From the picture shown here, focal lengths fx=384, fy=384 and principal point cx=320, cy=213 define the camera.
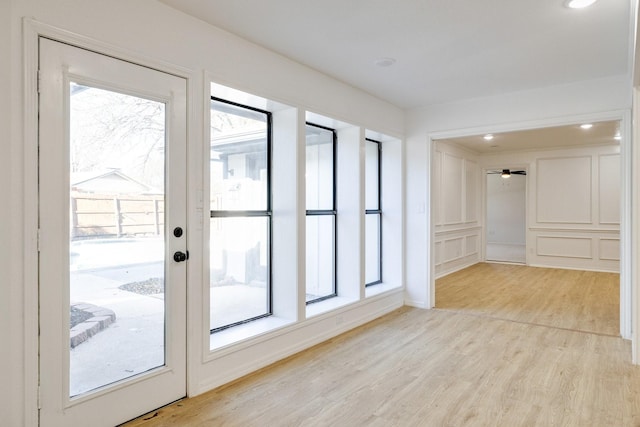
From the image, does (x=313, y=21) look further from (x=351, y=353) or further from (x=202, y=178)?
(x=351, y=353)

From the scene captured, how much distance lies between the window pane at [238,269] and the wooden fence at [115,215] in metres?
0.66

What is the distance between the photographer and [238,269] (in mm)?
3170

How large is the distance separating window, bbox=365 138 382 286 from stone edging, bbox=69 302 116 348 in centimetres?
313

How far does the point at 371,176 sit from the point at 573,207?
16.7ft

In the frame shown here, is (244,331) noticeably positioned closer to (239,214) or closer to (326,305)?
(239,214)

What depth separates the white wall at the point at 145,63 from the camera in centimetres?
175

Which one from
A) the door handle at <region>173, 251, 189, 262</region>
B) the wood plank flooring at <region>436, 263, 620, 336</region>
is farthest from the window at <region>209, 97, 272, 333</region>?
the wood plank flooring at <region>436, 263, 620, 336</region>

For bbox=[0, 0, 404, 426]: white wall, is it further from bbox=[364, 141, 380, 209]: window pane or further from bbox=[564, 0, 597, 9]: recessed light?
bbox=[564, 0, 597, 9]: recessed light

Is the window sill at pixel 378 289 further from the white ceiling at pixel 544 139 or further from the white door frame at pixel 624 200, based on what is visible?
the white ceiling at pixel 544 139

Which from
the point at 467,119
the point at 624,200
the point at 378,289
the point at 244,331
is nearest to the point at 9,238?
the point at 244,331

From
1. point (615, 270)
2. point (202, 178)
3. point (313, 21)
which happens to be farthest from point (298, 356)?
point (615, 270)

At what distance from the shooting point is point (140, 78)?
7.26ft

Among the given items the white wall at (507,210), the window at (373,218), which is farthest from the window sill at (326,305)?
the white wall at (507,210)

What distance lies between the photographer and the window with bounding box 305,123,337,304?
3.92m
